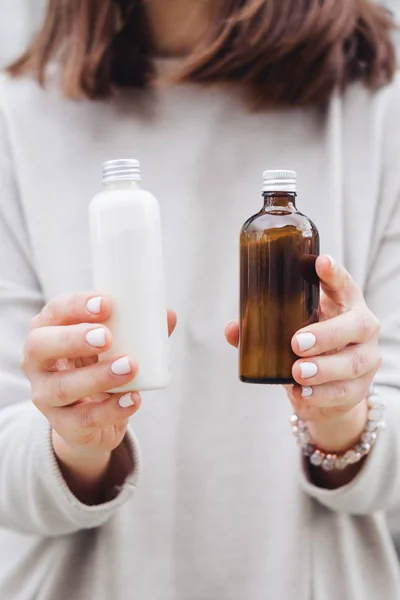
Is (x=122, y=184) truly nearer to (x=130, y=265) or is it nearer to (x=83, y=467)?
(x=130, y=265)

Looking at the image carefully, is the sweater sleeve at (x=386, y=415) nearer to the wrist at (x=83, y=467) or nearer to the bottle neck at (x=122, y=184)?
the wrist at (x=83, y=467)

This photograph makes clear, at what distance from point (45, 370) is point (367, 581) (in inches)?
18.6

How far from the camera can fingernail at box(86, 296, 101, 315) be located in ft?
2.08

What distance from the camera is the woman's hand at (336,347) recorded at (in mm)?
641

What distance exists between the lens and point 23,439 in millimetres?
839

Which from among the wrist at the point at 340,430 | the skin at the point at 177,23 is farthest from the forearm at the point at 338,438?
the skin at the point at 177,23

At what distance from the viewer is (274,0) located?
97cm

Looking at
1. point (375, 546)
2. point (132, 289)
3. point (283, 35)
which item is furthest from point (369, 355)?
point (283, 35)

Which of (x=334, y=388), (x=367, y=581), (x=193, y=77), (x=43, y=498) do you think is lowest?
(x=367, y=581)

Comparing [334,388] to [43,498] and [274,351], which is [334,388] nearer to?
[274,351]

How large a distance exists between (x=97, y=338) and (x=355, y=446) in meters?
0.33

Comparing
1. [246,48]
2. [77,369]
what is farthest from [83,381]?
[246,48]

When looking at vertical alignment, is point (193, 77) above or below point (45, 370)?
above

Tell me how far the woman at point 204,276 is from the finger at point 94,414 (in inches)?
3.4
